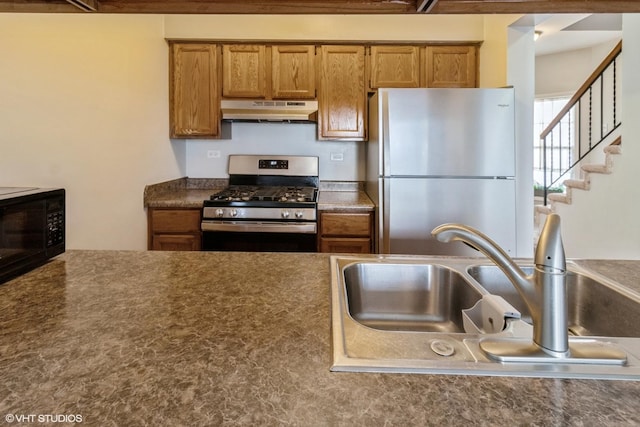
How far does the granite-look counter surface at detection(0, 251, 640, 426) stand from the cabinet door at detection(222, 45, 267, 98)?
2.39m

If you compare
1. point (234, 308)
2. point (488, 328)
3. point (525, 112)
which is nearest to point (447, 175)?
point (525, 112)

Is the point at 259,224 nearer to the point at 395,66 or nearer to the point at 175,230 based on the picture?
the point at 175,230

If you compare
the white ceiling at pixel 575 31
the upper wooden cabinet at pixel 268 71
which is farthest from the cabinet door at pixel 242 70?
the white ceiling at pixel 575 31

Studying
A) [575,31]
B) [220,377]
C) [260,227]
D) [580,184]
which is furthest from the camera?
[575,31]

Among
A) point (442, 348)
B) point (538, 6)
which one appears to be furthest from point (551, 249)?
point (538, 6)

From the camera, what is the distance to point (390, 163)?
2.50 m

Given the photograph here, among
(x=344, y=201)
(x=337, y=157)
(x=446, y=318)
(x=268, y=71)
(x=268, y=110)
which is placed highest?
(x=268, y=71)

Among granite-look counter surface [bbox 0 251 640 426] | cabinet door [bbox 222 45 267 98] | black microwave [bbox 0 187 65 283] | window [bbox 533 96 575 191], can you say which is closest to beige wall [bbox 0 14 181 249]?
cabinet door [bbox 222 45 267 98]

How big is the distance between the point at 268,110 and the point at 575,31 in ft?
14.0

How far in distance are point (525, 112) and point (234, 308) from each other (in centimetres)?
261

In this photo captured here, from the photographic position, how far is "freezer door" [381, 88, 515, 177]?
97.2 inches

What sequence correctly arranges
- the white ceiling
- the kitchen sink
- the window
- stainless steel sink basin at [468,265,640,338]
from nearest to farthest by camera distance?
the kitchen sink < stainless steel sink basin at [468,265,640,338] < the white ceiling < the window

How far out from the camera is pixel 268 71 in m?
3.04

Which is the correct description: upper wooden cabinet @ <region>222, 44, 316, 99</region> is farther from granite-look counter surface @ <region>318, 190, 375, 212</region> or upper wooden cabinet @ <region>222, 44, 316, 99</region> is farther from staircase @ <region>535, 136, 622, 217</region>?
staircase @ <region>535, 136, 622, 217</region>
